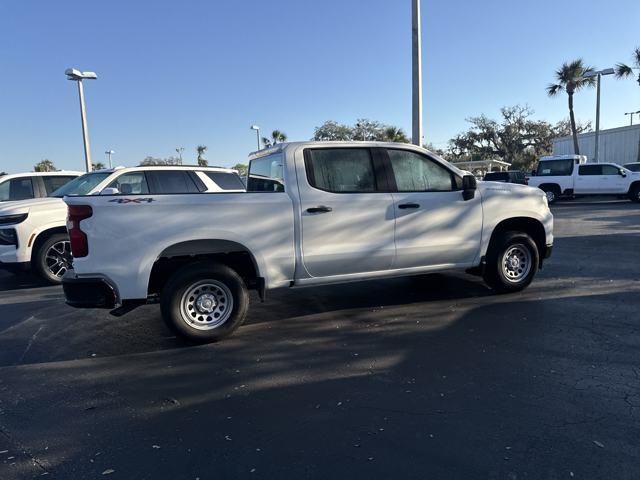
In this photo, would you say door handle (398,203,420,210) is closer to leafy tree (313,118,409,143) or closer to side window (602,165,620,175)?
side window (602,165,620,175)

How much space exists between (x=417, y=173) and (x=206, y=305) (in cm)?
292

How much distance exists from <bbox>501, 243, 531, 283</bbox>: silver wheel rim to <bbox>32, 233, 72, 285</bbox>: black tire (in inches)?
270

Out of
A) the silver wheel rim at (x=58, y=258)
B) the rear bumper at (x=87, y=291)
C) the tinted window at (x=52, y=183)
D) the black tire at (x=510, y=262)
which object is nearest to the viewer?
the rear bumper at (x=87, y=291)

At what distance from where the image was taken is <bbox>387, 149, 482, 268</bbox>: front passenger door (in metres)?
5.51

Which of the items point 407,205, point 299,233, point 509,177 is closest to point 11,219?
point 299,233

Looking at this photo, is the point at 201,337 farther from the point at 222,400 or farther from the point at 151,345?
the point at 222,400

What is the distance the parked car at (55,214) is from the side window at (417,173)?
410 cm

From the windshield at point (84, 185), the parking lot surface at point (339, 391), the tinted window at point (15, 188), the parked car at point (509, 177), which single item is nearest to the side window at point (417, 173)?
the parking lot surface at point (339, 391)

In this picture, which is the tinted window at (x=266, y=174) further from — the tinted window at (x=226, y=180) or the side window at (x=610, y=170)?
the side window at (x=610, y=170)

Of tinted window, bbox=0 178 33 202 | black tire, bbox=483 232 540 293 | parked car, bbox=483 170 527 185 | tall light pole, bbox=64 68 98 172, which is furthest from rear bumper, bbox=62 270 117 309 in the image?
parked car, bbox=483 170 527 185

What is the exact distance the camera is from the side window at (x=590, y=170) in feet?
71.3

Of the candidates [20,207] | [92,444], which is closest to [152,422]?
[92,444]

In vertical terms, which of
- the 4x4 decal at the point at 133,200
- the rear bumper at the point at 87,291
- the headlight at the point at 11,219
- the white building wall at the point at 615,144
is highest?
the white building wall at the point at 615,144

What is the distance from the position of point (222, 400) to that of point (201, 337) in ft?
4.20
